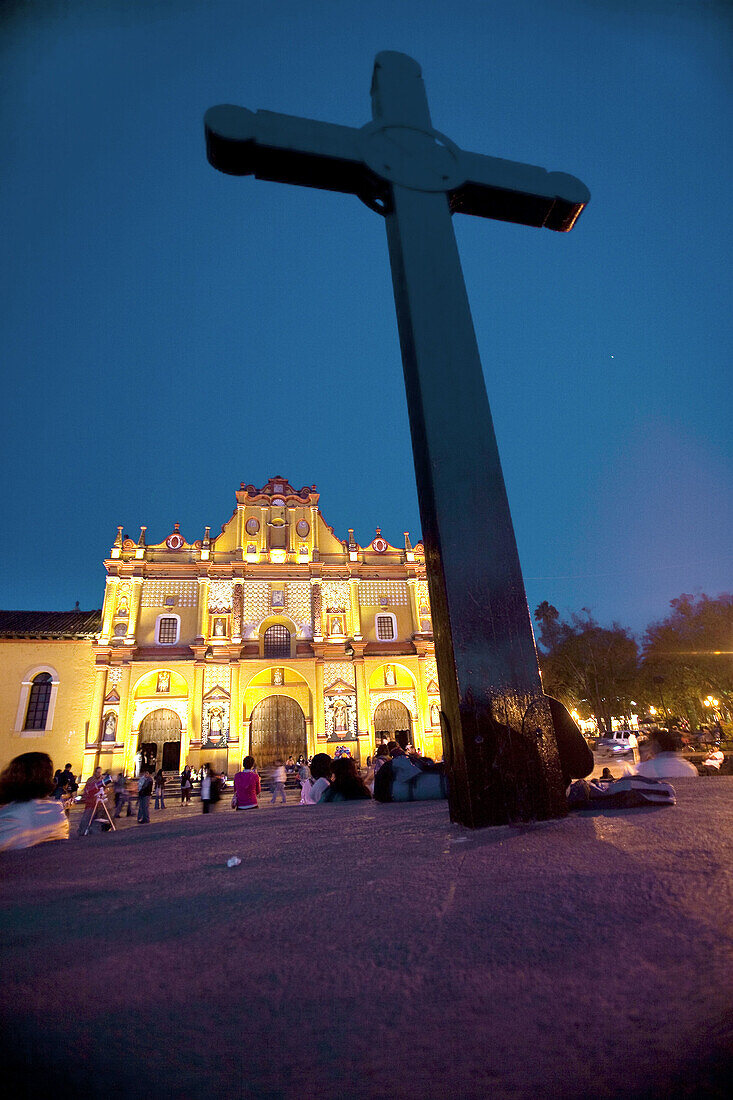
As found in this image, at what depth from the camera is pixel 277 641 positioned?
2642 cm

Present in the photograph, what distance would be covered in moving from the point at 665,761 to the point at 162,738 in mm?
23381

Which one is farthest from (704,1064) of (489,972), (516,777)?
(516,777)

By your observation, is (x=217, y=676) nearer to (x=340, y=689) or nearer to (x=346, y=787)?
(x=340, y=689)

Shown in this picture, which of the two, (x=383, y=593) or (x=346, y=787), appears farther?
(x=383, y=593)

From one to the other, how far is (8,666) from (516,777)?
2668 centimetres

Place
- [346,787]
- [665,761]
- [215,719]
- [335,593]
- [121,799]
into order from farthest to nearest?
[335,593] → [215,719] → [121,799] → [346,787] → [665,761]

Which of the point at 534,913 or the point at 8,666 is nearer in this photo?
the point at 534,913

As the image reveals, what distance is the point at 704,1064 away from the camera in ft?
2.80

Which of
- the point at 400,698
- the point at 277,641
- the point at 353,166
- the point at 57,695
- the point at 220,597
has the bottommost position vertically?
the point at 400,698

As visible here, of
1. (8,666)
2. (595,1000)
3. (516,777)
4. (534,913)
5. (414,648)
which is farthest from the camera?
(414,648)

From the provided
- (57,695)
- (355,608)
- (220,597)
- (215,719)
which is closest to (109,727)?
(57,695)

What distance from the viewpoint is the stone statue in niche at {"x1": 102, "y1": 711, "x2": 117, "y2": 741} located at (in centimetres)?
2258

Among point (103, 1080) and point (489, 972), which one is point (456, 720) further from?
point (103, 1080)

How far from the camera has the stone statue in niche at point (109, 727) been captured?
22.6m
